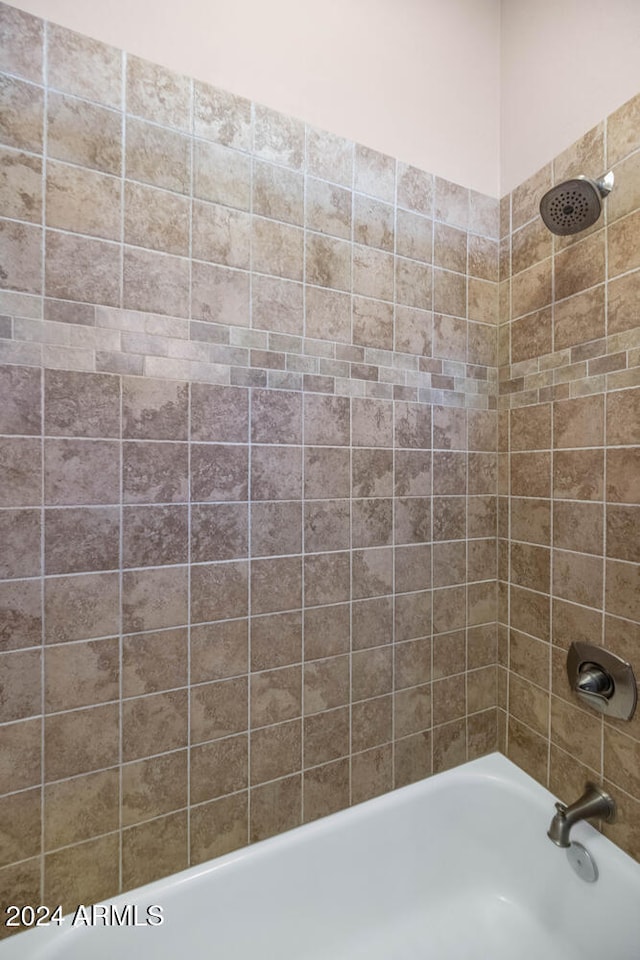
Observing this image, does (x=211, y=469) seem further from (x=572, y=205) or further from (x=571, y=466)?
(x=572, y=205)

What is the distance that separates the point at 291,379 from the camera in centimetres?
109

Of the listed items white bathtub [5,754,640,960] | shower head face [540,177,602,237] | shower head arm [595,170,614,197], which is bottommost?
white bathtub [5,754,640,960]

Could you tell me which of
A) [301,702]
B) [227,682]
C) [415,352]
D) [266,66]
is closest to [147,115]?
[266,66]

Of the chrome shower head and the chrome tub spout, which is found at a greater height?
the chrome shower head

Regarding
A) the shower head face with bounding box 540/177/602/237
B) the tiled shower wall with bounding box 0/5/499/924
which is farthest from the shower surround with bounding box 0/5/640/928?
the shower head face with bounding box 540/177/602/237

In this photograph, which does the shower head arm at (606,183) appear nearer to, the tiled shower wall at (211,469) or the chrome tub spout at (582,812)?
the tiled shower wall at (211,469)

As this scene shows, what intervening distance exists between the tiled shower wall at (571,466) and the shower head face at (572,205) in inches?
4.2

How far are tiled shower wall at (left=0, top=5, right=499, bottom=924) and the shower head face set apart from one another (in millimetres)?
315

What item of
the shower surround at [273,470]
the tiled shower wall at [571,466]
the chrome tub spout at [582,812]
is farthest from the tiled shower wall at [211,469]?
the chrome tub spout at [582,812]

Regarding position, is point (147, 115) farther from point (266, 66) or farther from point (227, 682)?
point (227, 682)

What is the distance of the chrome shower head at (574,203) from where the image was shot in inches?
39.2

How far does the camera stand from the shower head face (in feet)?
3.26

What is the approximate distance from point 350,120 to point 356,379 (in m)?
0.75

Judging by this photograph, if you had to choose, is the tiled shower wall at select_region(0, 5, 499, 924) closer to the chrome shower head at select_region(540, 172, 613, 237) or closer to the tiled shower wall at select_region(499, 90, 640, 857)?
the tiled shower wall at select_region(499, 90, 640, 857)
